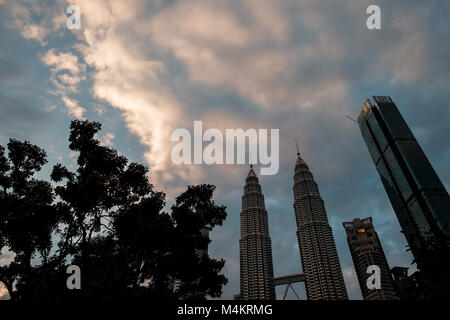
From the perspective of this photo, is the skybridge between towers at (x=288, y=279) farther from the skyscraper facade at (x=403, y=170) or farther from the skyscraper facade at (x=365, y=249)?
the skyscraper facade at (x=403, y=170)

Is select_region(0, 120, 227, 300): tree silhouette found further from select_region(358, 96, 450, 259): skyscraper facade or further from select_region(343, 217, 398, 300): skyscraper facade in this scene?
select_region(343, 217, 398, 300): skyscraper facade

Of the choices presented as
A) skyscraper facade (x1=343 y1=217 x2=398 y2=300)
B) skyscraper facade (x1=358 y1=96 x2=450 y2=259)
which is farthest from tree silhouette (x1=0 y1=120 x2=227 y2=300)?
skyscraper facade (x1=343 y1=217 x2=398 y2=300)

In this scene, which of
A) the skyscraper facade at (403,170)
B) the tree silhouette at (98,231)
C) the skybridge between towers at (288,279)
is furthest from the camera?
the skybridge between towers at (288,279)

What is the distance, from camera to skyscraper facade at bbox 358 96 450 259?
111500 millimetres

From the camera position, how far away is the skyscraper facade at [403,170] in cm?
11150

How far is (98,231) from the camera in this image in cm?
1695

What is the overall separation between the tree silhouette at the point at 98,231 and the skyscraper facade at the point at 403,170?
114 meters

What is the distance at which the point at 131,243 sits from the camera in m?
16.8

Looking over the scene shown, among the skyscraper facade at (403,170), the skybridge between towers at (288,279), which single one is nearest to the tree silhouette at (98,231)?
the skyscraper facade at (403,170)

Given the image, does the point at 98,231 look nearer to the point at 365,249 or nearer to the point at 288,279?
the point at 288,279
